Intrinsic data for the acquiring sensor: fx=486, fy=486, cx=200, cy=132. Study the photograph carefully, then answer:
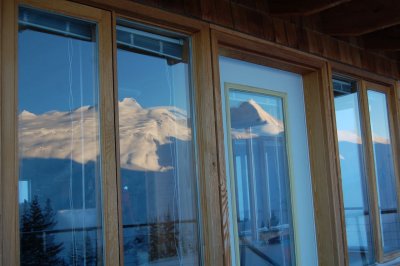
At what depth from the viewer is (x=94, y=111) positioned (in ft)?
6.95

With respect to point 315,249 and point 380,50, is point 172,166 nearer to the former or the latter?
point 315,249

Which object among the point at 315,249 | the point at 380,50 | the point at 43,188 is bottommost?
the point at 315,249

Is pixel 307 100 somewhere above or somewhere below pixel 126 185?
above

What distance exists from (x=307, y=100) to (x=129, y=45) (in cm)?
151

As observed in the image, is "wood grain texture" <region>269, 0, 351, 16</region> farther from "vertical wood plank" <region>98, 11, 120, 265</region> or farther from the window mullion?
"vertical wood plank" <region>98, 11, 120, 265</region>

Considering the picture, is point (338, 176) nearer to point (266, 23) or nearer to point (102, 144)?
point (266, 23)

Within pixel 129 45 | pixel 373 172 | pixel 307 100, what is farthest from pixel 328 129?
pixel 129 45

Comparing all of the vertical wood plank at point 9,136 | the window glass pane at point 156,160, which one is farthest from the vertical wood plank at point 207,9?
the vertical wood plank at point 9,136

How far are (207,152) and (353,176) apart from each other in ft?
5.19

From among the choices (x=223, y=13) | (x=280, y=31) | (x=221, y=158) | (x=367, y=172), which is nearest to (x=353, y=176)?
(x=367, y=172)

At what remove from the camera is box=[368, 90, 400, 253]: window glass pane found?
384cm

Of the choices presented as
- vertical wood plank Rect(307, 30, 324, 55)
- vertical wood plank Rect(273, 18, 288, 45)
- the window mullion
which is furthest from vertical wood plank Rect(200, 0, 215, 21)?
the window mullion

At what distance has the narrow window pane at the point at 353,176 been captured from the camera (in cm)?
349

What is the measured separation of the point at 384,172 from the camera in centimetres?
393
